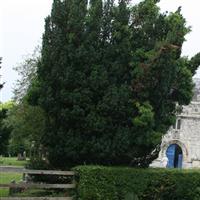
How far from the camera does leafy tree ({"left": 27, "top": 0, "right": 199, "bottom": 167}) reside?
2086cm

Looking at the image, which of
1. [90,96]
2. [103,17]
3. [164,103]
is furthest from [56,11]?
[164,103]

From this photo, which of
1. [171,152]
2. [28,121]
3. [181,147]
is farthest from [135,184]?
[171,152]

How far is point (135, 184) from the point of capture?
20609 millimetres

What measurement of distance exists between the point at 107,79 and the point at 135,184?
12.3ft

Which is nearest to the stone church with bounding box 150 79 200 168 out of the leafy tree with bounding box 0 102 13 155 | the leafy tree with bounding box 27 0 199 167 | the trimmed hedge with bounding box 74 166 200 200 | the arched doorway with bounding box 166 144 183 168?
the arched doorway with bounding box 166 144 183 168

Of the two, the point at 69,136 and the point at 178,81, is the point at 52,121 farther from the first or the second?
the point at 178,81

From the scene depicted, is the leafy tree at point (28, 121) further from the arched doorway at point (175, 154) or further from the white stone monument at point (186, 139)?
the arched doorway at point (175, 154)

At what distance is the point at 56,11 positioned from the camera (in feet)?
72.9

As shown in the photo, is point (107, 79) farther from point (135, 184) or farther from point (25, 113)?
point (25, 113)

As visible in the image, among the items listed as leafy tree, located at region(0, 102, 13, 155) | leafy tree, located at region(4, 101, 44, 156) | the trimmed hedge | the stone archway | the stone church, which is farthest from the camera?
the stone archway

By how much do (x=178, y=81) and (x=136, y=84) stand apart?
2.18 m

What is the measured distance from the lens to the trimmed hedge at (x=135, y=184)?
2002cm

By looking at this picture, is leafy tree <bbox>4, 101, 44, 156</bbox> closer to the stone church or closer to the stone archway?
the stone archway

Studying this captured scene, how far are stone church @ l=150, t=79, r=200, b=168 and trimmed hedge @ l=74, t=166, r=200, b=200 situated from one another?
129 feet
